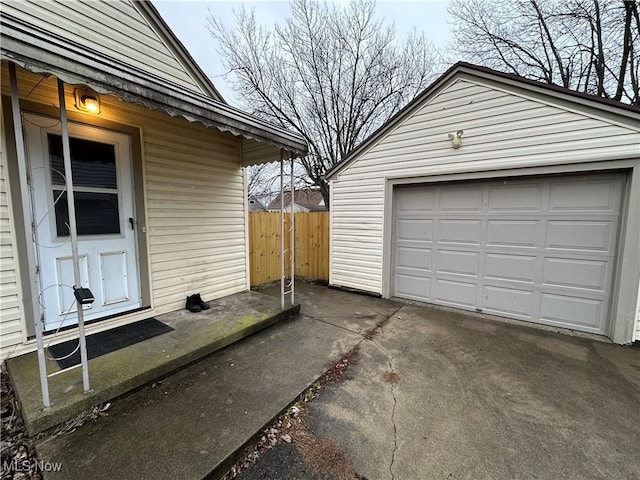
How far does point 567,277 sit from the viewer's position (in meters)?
3.60

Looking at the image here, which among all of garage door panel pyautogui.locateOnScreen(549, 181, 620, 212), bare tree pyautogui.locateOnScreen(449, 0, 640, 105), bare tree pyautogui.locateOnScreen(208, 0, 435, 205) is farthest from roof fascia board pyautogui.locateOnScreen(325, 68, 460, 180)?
bare tree pyautogui.locateOnScreen(208, 0, 435, 205)

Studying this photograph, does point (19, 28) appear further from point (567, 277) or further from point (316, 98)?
point (316, 98)

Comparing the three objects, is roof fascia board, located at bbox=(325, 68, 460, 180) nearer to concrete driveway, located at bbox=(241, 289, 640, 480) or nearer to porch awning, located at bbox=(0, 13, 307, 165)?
porch awning, located at bbox=(0, 13, 307, 165)

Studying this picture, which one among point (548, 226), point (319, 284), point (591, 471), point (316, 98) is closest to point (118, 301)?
point (319, 284)

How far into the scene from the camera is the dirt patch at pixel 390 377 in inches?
101

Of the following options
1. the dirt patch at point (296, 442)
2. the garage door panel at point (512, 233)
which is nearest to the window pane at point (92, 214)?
the dirt patch at point (296, 442)

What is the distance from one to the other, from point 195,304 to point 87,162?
213cm

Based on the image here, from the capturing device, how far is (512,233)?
12.9 ft

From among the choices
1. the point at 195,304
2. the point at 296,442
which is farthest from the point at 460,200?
the point at 195,304

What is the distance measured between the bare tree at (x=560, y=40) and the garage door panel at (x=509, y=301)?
27.2 ft

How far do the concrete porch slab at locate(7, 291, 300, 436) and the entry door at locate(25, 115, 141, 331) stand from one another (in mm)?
553

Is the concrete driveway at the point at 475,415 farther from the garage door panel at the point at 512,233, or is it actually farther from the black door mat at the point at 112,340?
the black door mat at the point at 112,340

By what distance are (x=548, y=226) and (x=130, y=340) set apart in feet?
18.0

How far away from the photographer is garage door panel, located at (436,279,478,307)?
A: 431 cm
